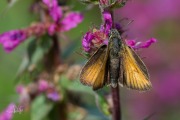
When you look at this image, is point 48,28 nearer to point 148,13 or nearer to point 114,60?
point 114,60

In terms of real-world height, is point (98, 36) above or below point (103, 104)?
above

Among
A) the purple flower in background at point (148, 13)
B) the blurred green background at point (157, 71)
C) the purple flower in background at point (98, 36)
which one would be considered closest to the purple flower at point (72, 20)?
the purple flower in background at point (98, 36)

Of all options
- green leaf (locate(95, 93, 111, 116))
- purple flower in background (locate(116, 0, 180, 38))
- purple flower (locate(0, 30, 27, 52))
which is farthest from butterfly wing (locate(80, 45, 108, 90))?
purple flower in background (locate(116, 0, 180, 38))

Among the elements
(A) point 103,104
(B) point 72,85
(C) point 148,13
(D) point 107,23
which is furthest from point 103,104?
(C) point 148,13

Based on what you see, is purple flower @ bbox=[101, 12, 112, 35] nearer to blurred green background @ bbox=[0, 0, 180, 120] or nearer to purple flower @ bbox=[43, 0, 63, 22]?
purple flower @ bbox=[43, 0, 63, 22]

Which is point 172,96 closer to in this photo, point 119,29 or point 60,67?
point 60,67

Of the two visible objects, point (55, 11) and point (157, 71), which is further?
point (157, 71)

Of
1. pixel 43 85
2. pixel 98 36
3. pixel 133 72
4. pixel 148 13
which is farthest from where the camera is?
pixel 148 13
